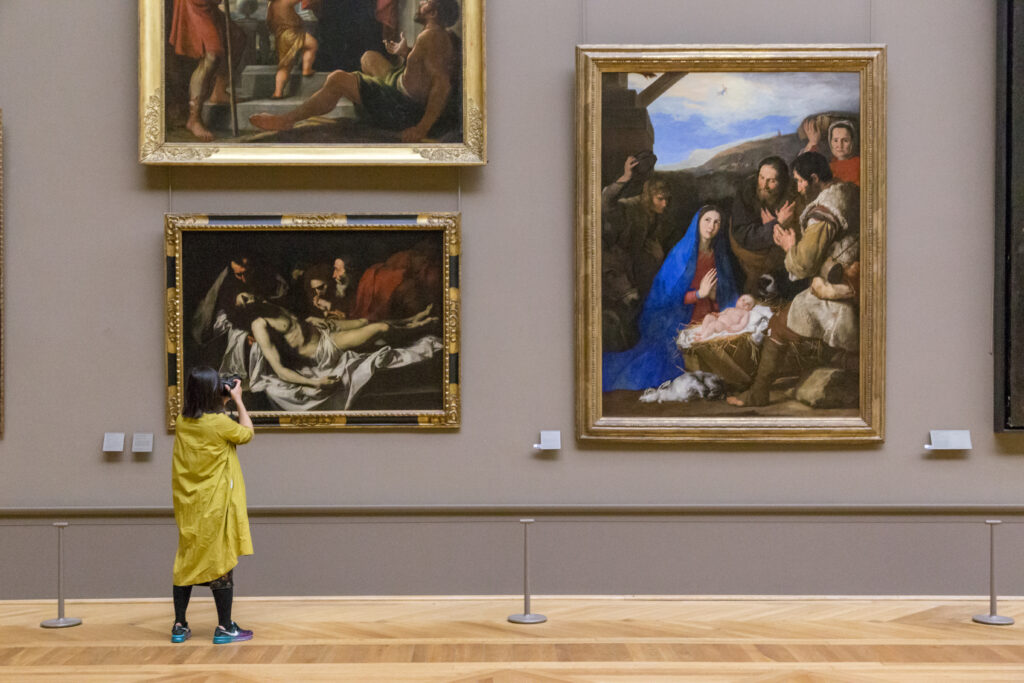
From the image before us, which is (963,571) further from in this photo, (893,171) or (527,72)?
(527,72)

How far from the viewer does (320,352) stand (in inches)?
340

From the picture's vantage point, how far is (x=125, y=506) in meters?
Result: 8.58

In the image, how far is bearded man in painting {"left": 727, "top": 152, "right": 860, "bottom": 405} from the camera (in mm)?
8539

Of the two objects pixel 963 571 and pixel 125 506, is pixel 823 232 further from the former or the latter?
pixel 125 506

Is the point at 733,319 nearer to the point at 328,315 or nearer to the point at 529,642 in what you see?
the point at 529,642

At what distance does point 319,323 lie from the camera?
8.63 meters

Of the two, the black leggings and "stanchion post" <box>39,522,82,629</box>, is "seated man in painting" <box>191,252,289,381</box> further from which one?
the black leggings

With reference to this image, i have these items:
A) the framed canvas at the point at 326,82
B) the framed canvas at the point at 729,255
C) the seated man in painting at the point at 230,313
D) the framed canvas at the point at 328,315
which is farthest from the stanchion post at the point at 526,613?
the framed canvas at the point at 326,82

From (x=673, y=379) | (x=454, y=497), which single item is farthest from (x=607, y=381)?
(x=454, y=497)

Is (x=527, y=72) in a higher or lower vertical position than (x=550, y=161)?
higher

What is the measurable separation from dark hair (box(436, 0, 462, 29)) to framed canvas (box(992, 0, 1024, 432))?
4684 millimetres

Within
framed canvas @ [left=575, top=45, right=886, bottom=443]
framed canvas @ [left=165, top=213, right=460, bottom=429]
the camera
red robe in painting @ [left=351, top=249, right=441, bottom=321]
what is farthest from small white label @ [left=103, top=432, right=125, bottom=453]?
framed canvas @ [left=575, top=45, right=886, bottom=443]

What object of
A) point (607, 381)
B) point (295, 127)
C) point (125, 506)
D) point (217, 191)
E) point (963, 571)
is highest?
point (295, 127)

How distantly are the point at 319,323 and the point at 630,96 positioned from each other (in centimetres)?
336
